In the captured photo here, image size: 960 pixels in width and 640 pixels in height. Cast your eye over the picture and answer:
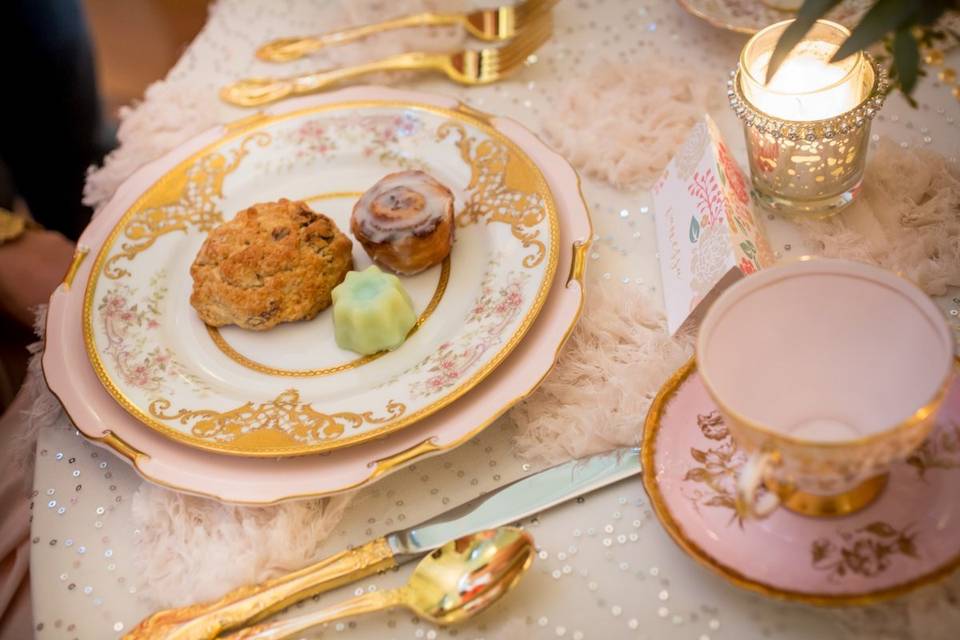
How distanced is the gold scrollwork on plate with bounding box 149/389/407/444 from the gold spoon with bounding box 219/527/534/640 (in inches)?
5.7

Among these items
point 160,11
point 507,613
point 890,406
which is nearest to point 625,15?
point 890,406

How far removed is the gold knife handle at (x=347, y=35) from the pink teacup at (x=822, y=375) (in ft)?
2.43

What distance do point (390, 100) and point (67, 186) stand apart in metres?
1.14

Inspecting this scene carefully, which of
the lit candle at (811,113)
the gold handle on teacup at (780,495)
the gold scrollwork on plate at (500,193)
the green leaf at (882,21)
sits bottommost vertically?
the gold scrollwork on plate at (500,193)

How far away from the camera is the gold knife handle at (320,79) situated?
3.96ft

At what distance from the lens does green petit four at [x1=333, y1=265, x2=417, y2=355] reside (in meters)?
0.87

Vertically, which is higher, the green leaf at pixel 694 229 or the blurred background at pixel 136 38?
A: the green leaf at pixel 694 229

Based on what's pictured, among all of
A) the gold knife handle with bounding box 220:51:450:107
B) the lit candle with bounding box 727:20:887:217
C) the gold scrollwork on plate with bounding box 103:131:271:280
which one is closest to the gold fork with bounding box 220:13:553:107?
the gold knife handle with bounding box 220:51:450:107

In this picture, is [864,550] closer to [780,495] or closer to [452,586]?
[780,495]

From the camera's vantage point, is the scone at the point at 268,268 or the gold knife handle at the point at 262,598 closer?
the gold knife handle at the point at 262,598

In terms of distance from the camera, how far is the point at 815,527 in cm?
67

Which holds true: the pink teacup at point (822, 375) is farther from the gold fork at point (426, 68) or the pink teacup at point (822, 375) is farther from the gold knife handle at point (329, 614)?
the gold fork at point (426, 68)

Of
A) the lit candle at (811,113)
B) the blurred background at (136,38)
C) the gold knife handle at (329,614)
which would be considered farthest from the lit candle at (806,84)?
the blurred background at (136,38)

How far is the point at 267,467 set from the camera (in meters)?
0.81
